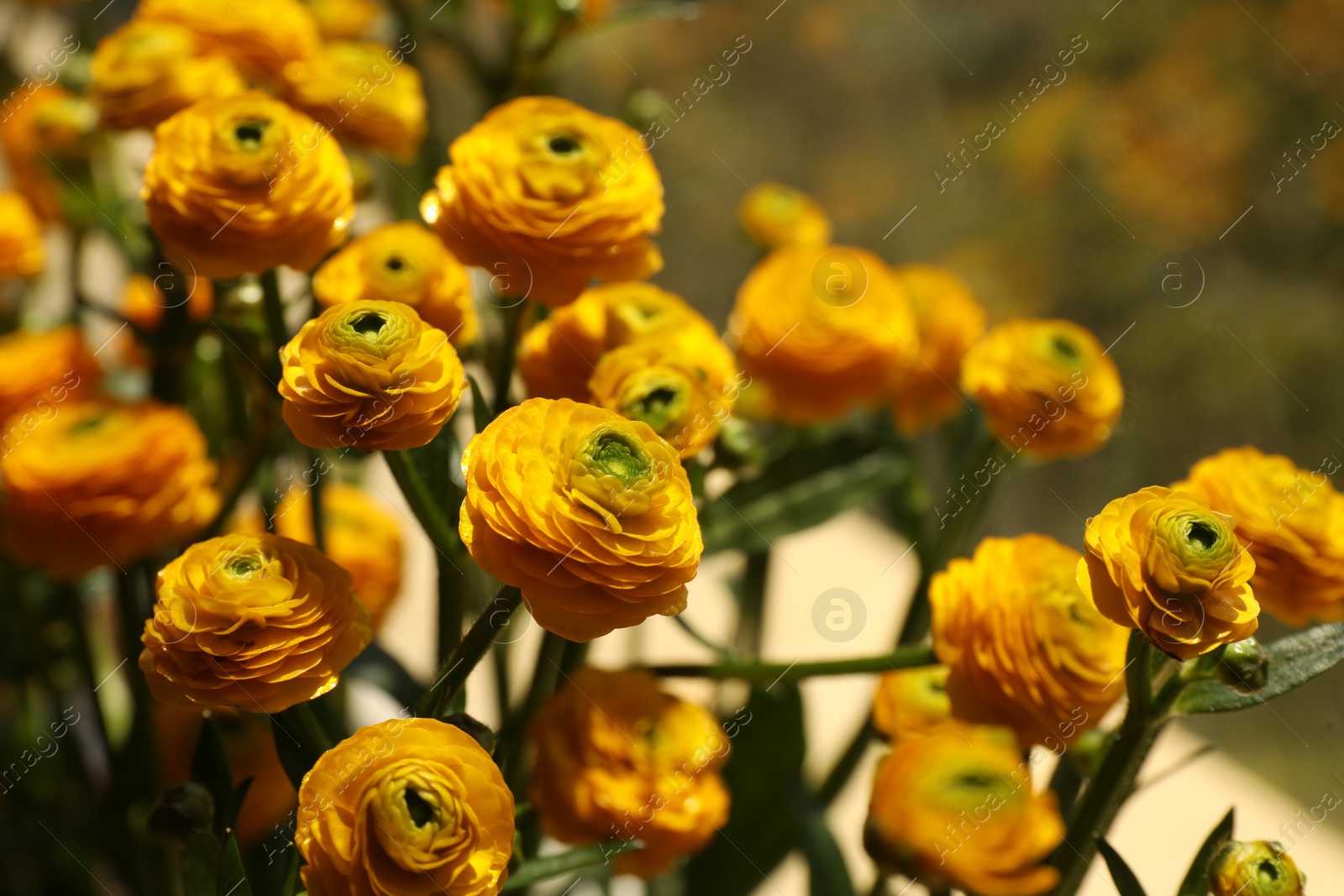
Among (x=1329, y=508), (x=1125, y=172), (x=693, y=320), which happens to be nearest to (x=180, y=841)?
(x=693, y=320)

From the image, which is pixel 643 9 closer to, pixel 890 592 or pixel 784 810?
pixel 784 810

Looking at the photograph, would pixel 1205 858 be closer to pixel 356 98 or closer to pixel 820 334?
pixel 820 334

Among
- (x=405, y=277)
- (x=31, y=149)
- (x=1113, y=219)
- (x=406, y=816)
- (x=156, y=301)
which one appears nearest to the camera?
(x=406, y=816)

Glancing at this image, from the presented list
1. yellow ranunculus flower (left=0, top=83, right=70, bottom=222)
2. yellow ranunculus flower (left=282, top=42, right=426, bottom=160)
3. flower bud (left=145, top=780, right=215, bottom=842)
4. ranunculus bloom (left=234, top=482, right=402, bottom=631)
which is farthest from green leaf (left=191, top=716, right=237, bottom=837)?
yellow ranunculus flower (left=0, top=83, right=70, bottom=222)

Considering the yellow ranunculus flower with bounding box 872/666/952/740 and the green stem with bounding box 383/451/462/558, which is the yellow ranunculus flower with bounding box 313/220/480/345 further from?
the yellow ranunculus flower with bounding box 872/666/952/740

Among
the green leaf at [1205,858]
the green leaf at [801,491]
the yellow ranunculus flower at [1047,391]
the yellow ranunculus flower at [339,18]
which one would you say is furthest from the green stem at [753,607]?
the yellow ranunculus flower at [339,18]

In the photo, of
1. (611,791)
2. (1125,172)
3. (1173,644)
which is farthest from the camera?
(1125,172)

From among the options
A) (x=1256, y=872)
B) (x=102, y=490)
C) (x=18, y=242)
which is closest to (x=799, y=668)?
(x=1256, y=872)
